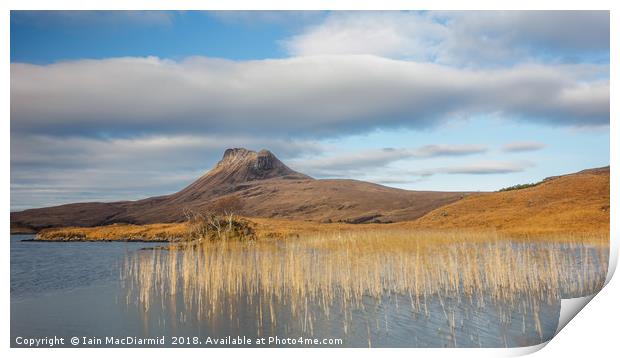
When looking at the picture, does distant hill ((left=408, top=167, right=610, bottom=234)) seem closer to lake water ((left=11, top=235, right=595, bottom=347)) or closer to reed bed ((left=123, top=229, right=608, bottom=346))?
reed bed ((left=123, top=229, right=608, bottom=346))

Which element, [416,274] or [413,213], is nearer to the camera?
[416,274]

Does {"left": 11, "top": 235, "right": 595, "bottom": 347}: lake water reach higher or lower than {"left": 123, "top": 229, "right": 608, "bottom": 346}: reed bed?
lower

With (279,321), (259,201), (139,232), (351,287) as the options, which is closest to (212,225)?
(351,287)

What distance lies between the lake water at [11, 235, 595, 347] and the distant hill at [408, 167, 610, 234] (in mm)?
3271

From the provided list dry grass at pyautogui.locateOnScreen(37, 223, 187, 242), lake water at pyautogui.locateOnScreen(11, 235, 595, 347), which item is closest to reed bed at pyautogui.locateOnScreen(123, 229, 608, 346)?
lake water at pyautogui.locateOnScreen(11, 235, 595, 347)

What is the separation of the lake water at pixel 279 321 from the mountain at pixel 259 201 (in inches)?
59.2

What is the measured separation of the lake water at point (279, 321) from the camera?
18.2ft

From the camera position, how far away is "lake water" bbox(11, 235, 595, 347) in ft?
18.2

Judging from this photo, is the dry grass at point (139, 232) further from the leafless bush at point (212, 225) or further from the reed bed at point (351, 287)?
the reed bed at point (351, 287)

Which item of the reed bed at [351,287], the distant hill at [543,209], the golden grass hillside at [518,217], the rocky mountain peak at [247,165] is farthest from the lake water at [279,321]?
the rocky mountain peak at [247,165]
